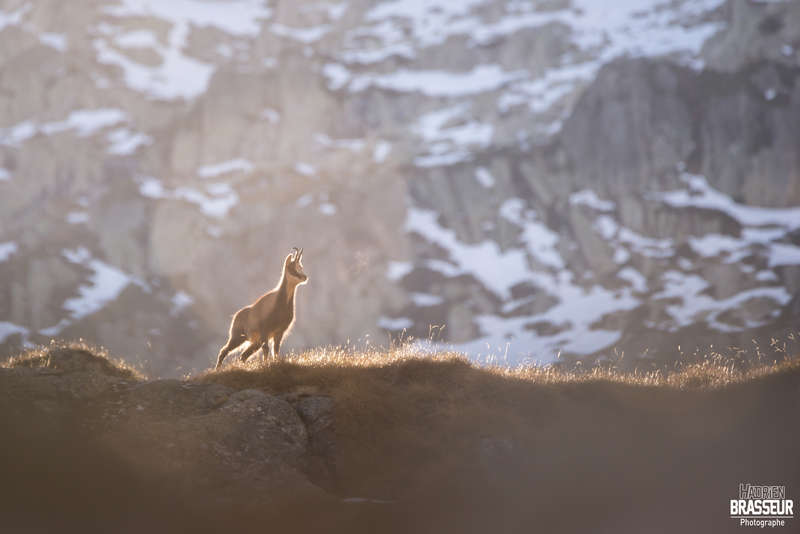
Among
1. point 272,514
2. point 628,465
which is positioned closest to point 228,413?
point 272,514

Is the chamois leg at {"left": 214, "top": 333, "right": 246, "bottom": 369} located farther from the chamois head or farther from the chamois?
the chamois head

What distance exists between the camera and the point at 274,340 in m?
16.3

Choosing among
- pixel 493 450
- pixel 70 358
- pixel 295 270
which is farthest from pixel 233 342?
pixel 493 450

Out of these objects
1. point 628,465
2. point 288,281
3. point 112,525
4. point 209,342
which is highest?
point 288,281

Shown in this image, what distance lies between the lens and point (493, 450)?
1325 centimetres

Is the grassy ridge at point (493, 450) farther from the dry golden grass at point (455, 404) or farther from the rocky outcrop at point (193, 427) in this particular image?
the rocky outcrop at point (193, 427)

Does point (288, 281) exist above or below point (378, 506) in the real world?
above

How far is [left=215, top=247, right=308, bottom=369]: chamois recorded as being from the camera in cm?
1612

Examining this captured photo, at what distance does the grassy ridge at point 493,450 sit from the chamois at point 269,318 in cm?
117

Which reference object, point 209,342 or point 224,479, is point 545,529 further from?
point 209,342

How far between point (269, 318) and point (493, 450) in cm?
569

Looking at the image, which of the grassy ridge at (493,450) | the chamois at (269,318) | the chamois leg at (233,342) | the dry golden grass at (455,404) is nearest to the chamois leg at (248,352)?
the chamois at (269,318)

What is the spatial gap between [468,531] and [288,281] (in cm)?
695

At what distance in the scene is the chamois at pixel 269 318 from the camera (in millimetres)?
16125
